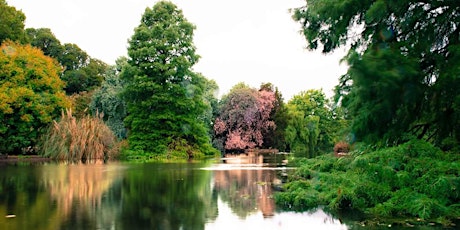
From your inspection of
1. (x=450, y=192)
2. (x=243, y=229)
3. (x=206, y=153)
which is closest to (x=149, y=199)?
(x=243, y=229)

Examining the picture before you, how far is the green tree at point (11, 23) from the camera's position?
4047cm

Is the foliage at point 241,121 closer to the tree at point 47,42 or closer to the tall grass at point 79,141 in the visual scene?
the tree at point 47,42

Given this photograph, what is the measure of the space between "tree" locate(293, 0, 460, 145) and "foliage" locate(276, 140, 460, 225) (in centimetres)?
100

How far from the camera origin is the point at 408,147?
30.5 feet

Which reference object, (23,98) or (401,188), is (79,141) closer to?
(23,98)

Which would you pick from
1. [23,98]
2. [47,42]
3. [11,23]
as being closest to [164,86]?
[23,98]

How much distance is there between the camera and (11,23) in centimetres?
4178

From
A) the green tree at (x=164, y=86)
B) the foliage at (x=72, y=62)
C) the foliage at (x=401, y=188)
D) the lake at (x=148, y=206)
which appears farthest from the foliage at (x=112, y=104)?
the foliage at (x=401, y=188)

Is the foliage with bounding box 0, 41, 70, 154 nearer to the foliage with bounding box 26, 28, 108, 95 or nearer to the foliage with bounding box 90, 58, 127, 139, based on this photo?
the foliage with bounding box 90, 58, 127, 139

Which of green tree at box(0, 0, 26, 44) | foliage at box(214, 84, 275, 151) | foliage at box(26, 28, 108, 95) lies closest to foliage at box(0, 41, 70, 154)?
green tree at box(0, 0, 26, 44)

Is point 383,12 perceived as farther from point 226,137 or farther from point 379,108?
point 226,137

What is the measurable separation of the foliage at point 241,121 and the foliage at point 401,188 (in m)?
42.4

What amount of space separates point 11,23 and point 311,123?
107 ft

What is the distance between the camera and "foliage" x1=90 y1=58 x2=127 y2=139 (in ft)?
129
